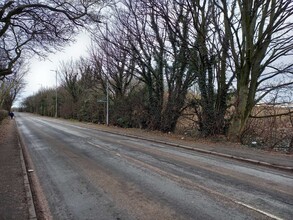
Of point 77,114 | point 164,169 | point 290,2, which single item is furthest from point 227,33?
point 77,114

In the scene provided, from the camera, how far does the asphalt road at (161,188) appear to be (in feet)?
19.3

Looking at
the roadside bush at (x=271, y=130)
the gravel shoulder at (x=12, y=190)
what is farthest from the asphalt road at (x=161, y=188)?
the roadside bush at (x=271, y=130)

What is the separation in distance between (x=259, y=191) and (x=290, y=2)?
1250cm

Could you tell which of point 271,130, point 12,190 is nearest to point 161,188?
point 12,190

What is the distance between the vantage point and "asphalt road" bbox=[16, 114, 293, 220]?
589cm

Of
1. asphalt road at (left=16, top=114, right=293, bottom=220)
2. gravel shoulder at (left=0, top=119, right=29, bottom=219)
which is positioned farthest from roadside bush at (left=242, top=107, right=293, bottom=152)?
gravel shoulder at (left=0, top=119, right=29, bottom=219)

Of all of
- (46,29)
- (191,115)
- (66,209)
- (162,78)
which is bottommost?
(66,209)

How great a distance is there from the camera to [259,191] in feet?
24.3

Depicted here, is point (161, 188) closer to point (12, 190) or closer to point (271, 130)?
point (12, 190)

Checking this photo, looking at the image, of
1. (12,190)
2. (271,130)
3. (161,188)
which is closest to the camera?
(12,190)

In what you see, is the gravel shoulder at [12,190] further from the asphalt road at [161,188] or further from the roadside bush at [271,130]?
the roadside bush at [271,130]

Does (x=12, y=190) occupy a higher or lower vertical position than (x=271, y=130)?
lower

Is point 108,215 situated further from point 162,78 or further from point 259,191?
point 162,78

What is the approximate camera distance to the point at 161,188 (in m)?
7.59
